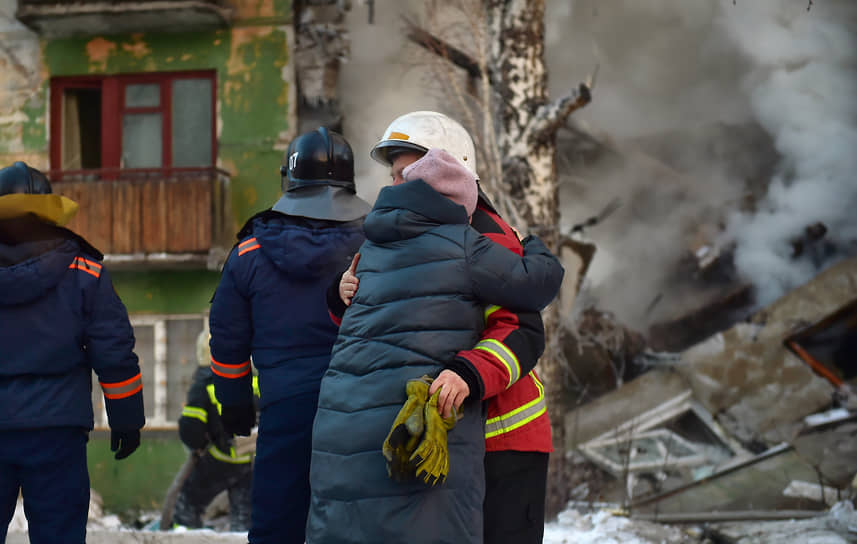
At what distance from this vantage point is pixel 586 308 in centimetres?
1107

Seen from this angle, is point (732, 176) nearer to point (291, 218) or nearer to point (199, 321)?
point (199, 321)

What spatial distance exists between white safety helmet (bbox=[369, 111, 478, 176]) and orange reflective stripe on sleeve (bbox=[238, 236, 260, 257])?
0.72 m

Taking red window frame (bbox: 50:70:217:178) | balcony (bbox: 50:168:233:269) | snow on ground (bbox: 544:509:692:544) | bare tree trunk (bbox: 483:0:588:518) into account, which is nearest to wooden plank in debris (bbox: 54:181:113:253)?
balcony (bbox: 50:168:233:269)

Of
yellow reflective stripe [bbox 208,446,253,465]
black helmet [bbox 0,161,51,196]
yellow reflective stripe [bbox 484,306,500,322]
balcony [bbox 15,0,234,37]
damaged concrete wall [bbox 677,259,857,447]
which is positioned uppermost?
balcony [bbox 15,0,234,37]

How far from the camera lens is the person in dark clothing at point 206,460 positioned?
208 inches

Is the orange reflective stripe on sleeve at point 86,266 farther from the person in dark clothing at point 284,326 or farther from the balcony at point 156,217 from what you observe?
the balcony at point 156,217

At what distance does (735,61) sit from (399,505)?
38.9 feet

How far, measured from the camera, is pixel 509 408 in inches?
87.9

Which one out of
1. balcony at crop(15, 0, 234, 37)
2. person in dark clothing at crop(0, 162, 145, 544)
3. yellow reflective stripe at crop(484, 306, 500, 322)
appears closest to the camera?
yellow reflective stripe at crop(484, 306, 500, 322)

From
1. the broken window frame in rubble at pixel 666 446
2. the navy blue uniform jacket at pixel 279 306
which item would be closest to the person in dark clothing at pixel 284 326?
the navy blue uniform jacket at pixel 279 306

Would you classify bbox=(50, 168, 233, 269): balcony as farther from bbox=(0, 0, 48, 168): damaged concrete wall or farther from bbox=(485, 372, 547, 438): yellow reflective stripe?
bbox=(485, 372, 547, 438): yellow reflective stripe

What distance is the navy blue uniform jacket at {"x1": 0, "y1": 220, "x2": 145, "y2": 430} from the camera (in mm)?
2865

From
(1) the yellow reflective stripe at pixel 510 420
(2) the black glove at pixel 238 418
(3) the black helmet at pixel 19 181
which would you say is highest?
(3) the black helmet at pixel 19 181

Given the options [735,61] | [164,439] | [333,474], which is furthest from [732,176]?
[333,474]
